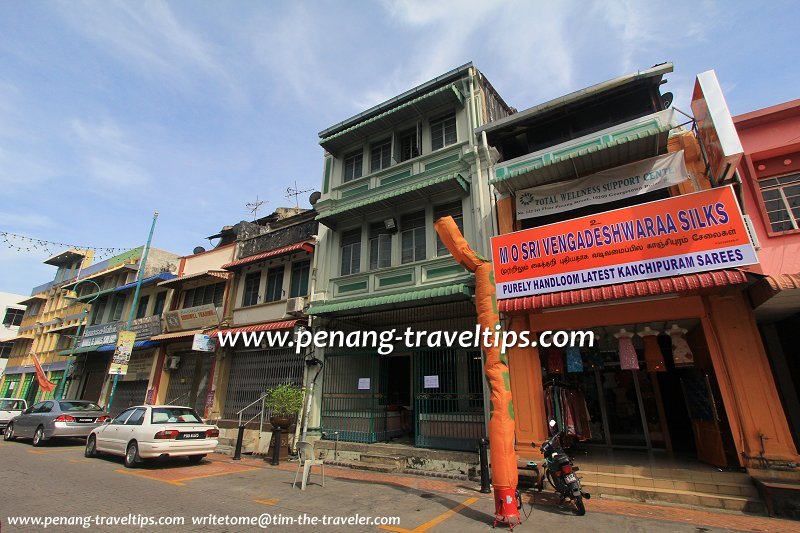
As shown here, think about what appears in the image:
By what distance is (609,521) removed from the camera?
596 centimetres

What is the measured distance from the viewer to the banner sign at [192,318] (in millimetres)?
16312

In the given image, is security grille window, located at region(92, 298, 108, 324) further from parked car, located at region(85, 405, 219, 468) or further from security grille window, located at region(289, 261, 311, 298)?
security grille window, located at region(289, 261, 311, 298)

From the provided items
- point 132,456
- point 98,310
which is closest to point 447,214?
point 132,456

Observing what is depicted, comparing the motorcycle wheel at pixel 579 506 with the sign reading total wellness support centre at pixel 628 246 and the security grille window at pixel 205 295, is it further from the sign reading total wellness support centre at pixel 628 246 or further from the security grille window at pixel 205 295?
the security grille window at pixel 205 295

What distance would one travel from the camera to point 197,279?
56.6ft

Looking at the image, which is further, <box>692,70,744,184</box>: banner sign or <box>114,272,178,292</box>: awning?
<box>114,272,178,292</box>: awning

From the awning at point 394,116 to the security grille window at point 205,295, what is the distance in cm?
819

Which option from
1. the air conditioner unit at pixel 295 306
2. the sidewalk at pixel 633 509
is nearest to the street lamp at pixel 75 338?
the air conditioner unit at pixel 295 306

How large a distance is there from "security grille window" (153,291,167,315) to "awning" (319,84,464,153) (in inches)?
486

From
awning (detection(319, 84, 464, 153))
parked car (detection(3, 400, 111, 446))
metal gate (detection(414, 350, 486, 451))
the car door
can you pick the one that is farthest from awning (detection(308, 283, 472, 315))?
parked car (detection(3, 400, 111, 446))

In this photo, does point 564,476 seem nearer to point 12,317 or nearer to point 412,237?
point 412,237

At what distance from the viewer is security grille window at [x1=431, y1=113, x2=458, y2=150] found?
40.7ft

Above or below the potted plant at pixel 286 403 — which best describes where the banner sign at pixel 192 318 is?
above

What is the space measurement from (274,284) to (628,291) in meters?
12.4
